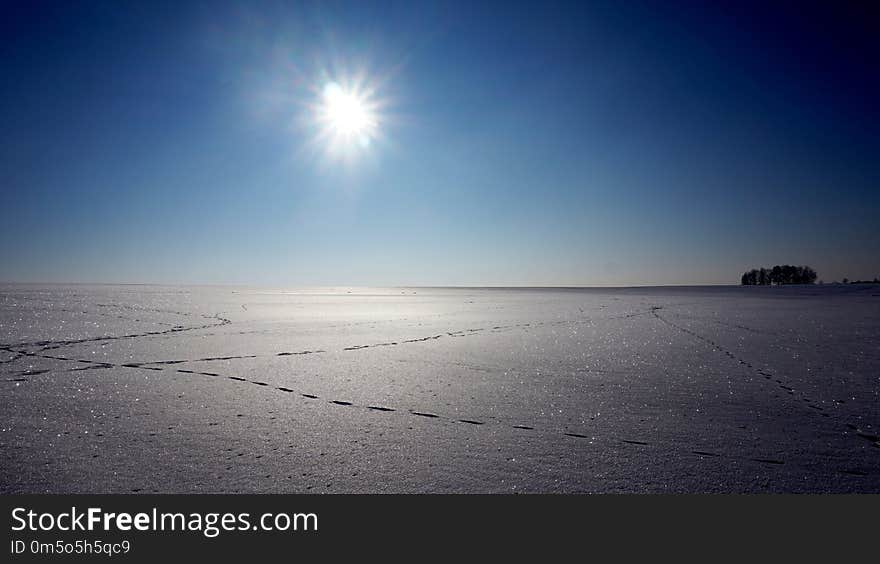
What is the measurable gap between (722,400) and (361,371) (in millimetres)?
2838

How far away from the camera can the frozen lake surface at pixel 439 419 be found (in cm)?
174

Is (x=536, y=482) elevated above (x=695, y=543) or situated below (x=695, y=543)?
above

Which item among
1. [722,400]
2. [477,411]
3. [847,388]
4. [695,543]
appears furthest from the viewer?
[847,388]

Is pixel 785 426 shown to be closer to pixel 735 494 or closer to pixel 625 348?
pixel 735 494

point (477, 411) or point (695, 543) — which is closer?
point (695, 543)

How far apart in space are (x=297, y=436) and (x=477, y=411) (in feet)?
3.59

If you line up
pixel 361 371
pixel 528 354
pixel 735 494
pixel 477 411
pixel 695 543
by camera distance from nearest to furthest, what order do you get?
pixel 695 543
pixel 735 494
pixel 477 411
pixel 361 371
pixel 528 354

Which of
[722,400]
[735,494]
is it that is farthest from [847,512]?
[722,400]

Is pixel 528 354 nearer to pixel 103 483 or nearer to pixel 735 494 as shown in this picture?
pixel 735 494

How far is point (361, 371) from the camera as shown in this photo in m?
3.79

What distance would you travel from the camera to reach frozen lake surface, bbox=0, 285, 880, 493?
174 centimetres

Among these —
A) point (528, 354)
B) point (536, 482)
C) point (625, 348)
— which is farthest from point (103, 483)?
point (625, 348)

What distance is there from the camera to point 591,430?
2.28m

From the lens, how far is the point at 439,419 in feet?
8.13
